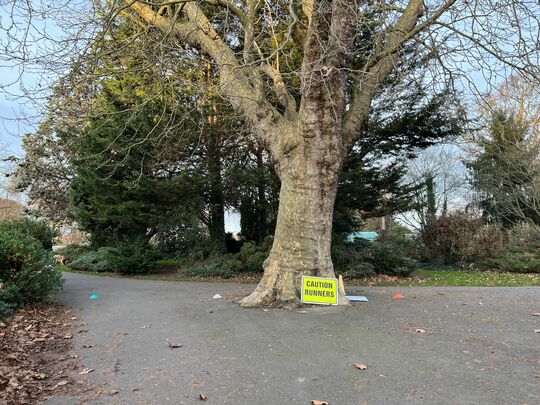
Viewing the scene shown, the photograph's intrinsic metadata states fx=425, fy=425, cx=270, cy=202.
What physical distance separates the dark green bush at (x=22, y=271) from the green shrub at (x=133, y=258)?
7501 millimetres

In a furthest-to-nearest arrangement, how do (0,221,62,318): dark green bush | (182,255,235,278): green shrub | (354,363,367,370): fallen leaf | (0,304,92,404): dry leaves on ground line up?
(182,255,235,278): green shrub, (0,221,62,318): dark green bush, (354,363,367,370): fallen leaf, (0,304,92,404): dry leaves on ground

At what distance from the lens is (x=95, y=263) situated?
18.7 metres

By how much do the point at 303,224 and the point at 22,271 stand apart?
17.6 feet

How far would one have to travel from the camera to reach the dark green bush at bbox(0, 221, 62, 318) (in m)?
7.79

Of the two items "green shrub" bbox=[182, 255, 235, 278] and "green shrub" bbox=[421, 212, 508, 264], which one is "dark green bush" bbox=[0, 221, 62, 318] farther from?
"green shrub" bbox=[421, 212, 508, 264]

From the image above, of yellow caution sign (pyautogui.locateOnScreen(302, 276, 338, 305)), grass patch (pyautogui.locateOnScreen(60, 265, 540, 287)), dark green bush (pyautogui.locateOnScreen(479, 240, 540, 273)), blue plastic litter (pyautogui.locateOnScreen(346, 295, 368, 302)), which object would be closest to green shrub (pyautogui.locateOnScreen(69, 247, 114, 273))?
grass patch (pyautogui.locateOnScreen(60, 265, 540, 287))

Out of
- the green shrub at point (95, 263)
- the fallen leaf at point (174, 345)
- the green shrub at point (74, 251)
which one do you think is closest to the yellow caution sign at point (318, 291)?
the fallen leaf at point (174, 345)

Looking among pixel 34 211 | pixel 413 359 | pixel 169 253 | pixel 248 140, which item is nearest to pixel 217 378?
pixel 413 359

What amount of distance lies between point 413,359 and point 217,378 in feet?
7.24

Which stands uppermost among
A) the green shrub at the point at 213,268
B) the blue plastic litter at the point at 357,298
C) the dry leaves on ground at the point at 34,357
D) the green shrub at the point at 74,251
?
the green shrub at the point at 74,251

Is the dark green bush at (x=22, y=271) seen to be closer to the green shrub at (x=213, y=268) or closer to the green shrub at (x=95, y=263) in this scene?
the green shrub at (x=213, y=268)

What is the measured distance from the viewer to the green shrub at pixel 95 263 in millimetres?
17719

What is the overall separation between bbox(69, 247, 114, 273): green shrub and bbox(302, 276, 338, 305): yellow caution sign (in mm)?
11877

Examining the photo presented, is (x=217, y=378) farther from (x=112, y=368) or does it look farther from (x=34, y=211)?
(x=34, y=211)
